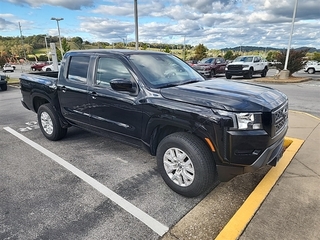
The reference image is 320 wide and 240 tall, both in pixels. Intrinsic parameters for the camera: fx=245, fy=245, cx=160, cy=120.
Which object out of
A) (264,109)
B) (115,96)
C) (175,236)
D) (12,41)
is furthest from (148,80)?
(12,41)

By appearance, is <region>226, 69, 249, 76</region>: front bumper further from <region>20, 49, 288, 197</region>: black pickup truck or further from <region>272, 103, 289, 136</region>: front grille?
<region>272, 103, 289, 136</region>: front grille

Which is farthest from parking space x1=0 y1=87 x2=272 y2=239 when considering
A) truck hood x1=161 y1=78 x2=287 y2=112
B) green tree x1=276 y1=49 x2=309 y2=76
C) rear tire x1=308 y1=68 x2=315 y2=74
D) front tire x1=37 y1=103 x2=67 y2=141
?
rear tire x1=308 y1=68 x2=315 y2=74

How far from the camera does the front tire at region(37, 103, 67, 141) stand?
4766 millimetres

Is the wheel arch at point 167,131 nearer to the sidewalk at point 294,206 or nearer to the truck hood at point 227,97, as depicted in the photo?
the truck hood at point 227,97

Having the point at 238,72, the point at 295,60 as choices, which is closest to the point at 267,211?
the point at 238,72

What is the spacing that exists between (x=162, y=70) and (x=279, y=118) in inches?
68.6

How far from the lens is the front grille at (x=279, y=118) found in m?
2.68

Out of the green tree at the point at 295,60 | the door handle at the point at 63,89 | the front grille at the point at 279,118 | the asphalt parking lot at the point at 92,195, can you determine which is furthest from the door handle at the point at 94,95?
the green tree at the point at 295,60

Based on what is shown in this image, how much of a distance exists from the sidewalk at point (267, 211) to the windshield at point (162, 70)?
5.26ft

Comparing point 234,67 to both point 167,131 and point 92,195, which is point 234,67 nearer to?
point 167,131

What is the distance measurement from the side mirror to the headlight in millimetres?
1434

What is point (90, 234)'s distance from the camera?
2414 mm

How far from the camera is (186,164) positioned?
9.58 ft

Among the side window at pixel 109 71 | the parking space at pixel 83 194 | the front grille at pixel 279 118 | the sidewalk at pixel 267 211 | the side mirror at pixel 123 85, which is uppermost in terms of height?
the side window at pixel 109 71
